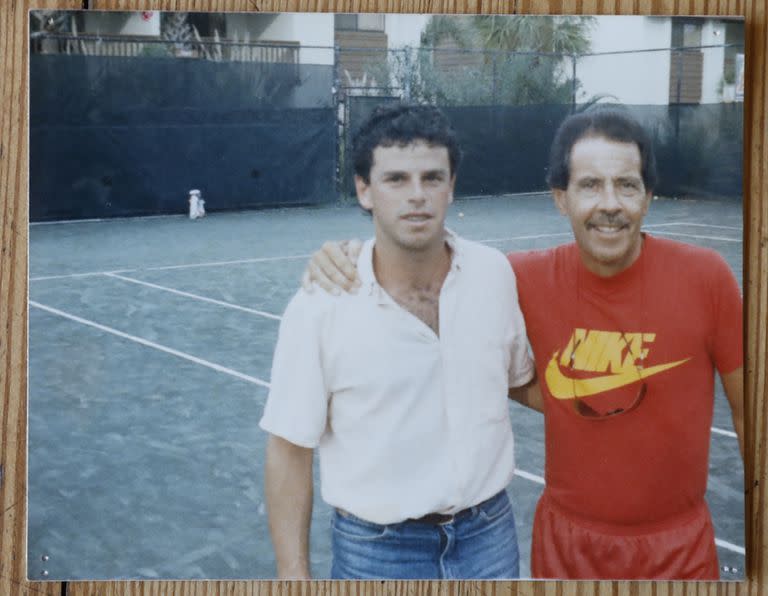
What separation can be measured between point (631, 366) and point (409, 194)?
0.70m

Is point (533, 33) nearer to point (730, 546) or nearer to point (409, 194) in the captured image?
point (409, 194)

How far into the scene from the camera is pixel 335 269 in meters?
2.71

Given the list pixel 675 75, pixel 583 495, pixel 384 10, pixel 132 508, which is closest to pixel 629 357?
pixel 583 495

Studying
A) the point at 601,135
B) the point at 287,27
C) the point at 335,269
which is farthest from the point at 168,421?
the point at 601,135

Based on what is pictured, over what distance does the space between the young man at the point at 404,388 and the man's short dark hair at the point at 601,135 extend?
27cm

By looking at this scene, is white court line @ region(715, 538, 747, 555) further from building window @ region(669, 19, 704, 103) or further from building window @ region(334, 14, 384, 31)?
building window @ region(334, 14, 384, 31)

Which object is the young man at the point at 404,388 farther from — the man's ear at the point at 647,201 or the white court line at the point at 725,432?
the white court line at the point at 725,432

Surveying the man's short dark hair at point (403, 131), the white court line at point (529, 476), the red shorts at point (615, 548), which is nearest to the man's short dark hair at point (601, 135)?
the man's short dark hair at point (403, 131)

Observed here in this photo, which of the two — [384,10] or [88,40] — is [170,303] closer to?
[88,40]

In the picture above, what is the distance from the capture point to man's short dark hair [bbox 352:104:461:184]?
2.71m

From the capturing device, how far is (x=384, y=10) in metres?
2.83

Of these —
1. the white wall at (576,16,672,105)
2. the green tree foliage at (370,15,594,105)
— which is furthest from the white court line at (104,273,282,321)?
the white wall at (576,16,672,105)

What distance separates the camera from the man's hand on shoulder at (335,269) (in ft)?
8.82

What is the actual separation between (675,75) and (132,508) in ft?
5.84
